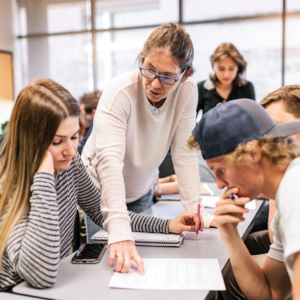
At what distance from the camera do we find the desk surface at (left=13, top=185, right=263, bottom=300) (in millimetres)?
900

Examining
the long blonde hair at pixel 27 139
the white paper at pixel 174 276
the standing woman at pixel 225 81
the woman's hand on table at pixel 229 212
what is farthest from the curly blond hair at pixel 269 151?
the standing woman at pixel 225 81

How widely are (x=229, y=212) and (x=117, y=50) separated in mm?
5363

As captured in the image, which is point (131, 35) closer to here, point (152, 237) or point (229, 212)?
point (152, 237)

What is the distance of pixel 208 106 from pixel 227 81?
28 centimetres

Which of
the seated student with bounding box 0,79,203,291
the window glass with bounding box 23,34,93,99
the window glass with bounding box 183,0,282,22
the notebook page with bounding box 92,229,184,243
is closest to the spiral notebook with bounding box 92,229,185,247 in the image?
the notebook page with bounding box 92,229,184,243

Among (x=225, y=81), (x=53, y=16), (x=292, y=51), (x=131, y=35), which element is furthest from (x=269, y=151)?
(x=53, y=16)

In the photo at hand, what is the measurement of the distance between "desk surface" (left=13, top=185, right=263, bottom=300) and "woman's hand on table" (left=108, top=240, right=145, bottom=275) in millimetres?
37

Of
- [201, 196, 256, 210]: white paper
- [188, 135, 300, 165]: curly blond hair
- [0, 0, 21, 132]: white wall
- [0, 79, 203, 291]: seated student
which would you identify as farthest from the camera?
[0, 0, 21, 132]: white wall

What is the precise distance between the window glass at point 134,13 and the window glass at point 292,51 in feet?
5.71

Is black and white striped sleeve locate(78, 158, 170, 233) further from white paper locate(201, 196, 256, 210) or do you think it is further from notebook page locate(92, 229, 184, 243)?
white paper locate(201, 196, 256, 210)

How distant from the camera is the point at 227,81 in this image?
9.84 feet

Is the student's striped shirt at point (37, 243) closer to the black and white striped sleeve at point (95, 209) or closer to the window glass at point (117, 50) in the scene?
the black and white striped sleeve at point (95, 209)

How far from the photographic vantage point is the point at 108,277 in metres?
1.00

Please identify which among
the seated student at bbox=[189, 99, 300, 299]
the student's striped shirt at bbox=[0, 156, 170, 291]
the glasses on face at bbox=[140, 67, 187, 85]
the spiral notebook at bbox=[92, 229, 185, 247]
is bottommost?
the spiral notebook at bbox=[92, 229, 185, 247]
